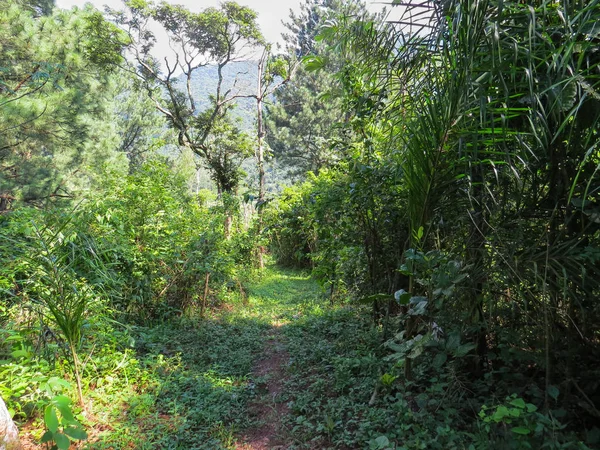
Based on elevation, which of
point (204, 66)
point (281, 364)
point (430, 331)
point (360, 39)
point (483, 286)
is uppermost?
point (204, 66)

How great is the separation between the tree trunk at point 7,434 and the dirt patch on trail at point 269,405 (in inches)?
48.0

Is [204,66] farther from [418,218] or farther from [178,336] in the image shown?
[418,218]

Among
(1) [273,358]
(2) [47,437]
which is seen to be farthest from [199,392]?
(2) [47,437]

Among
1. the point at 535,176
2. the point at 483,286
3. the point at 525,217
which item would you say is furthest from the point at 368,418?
the point at 535,176

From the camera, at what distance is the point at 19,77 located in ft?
19.4

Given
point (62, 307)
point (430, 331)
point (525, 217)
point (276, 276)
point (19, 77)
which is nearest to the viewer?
point (430, 331)

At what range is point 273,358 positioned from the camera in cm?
370

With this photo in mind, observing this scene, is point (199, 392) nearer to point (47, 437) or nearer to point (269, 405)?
point (269, 405)

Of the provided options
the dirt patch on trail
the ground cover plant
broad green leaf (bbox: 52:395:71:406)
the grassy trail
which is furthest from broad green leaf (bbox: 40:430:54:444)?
the dirt patch on trail

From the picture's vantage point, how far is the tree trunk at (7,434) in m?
1.71

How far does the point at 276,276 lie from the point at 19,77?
660 centimetres

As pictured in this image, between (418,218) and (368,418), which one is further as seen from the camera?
(368,418)

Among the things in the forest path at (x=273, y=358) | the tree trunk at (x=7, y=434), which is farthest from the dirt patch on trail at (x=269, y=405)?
the tree trunk at (x=7, y=434)

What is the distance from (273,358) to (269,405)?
38.3 inches
